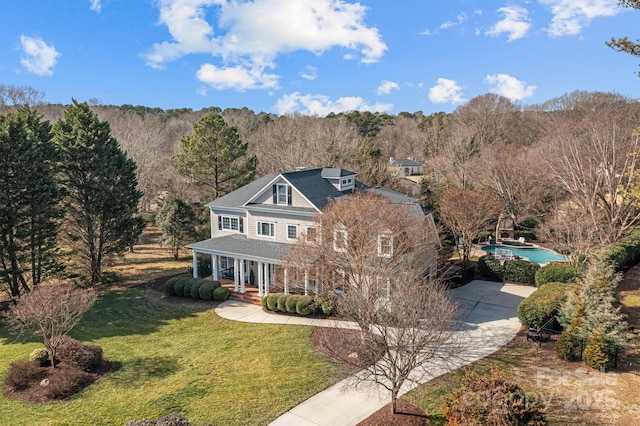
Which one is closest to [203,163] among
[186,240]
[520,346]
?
[186,240]

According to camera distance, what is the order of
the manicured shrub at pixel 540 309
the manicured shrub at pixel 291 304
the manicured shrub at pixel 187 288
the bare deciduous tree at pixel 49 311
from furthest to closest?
the manicured shrub at pixel 187 288 → the manicured shrub at pixel 291 304 → the manicured shrub at pixel 540 309 → the bare deciduous tree at pixel 49 311

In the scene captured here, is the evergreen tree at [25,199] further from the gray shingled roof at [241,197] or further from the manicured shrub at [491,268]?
the manicured shrub at [491,268]

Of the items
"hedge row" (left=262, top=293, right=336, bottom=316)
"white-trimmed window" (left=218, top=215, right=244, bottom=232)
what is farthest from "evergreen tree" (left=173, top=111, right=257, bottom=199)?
"hedge row" (left=262, top=293, right=336, bottom=316)

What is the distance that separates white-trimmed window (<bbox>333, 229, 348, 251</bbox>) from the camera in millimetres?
19281

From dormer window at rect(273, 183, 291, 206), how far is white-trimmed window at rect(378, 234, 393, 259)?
889cm

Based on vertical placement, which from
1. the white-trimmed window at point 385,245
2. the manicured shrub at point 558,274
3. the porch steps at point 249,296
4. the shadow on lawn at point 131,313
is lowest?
the shadow on lawn at point 131,313

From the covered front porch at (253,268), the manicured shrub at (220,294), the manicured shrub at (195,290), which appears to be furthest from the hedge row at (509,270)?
the manicured shrub at (195,290)

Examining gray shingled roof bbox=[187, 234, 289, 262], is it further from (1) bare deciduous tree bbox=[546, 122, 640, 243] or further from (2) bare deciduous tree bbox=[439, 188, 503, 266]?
(1) bare deciduous tree bbox=[546, 122, 640, 243]

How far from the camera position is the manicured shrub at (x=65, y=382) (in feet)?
48.2

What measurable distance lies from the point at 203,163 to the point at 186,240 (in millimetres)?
8116

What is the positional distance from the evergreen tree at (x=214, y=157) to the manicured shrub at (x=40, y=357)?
2490 centimetres

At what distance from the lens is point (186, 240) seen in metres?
36.0

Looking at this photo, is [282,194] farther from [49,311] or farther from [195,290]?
[49,311]

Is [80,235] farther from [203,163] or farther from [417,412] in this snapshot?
→ [417,412]
